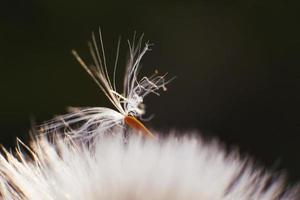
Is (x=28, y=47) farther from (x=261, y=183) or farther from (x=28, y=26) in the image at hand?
(x=261, y=183)

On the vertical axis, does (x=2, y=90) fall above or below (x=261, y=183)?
above

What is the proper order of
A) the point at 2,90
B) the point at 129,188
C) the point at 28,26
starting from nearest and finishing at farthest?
the point at 129,188
the point at 2,90
the point at 28,26

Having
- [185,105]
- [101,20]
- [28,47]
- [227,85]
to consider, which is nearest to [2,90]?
[28,47]

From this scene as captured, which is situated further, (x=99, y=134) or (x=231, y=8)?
(x=231, y=8)

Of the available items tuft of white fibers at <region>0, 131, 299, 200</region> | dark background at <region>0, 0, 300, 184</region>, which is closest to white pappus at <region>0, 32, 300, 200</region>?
tuft of white fibers at <region>0, 131, 299, 200</region>

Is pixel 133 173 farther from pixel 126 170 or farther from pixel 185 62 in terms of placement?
pixel 185 62

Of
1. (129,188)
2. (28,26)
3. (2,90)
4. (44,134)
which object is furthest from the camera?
(28,26)

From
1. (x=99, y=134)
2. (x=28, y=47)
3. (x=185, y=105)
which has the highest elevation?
(x=28, y=47)

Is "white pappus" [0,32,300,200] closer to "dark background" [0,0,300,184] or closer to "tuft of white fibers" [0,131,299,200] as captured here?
"tuft of white fibers" [0,131,299,200]
